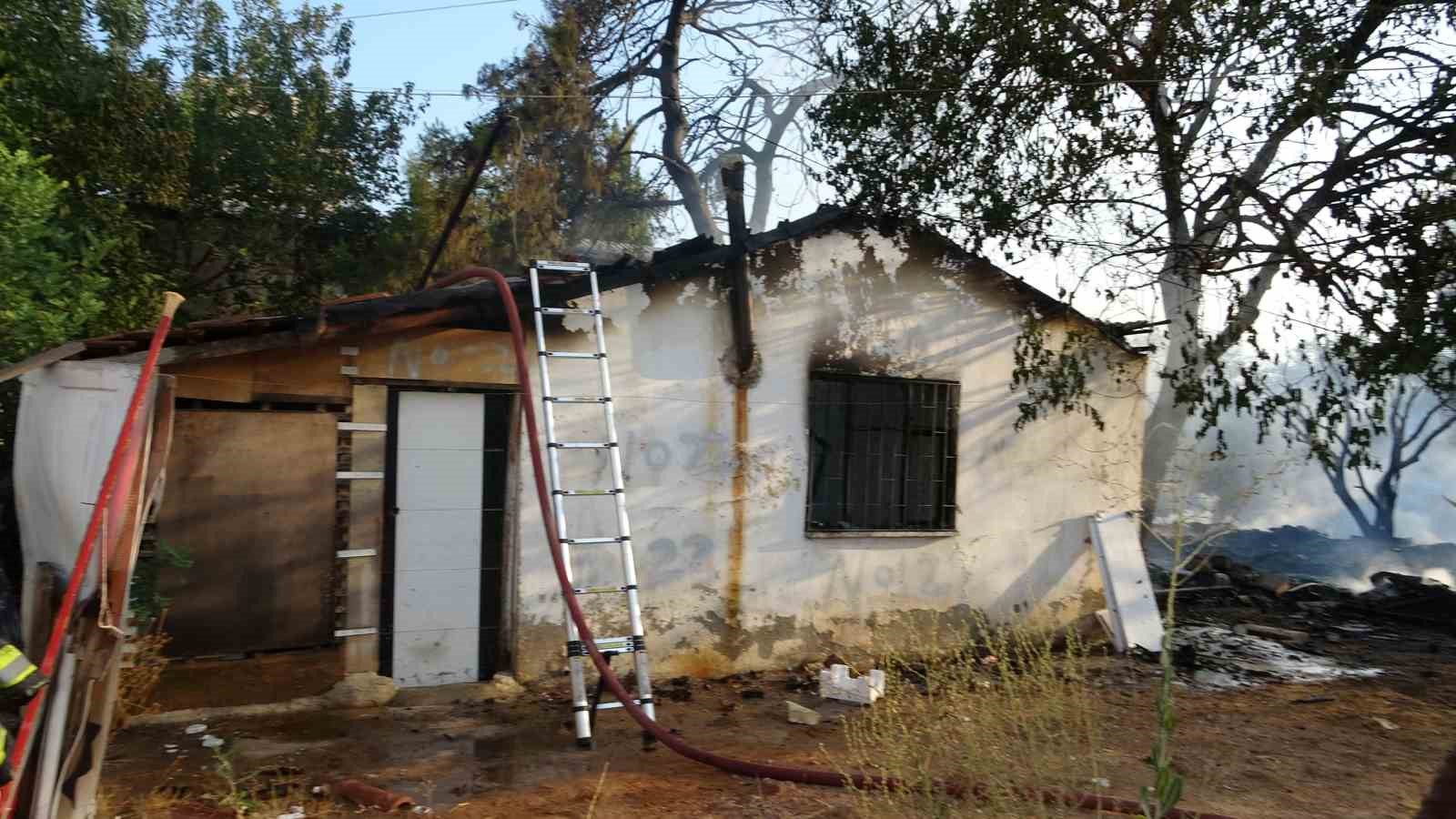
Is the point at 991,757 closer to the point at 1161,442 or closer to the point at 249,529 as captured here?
the point at 249,529

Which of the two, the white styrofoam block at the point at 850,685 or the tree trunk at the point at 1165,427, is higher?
the tree trunk at the point at 1165,427

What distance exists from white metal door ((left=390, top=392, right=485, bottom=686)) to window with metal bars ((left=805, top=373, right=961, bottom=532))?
2.72 m

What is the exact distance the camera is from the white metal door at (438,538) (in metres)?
6.90

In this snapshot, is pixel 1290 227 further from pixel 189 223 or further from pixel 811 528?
pixel 189 223

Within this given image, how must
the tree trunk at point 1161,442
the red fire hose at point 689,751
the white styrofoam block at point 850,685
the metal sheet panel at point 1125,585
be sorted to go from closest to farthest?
the red fire hose at point 689,751 → the white styrofoam block at point 850,685 → the metal sheet panel at point 1125,585 → the tree trunk at point 1161,442

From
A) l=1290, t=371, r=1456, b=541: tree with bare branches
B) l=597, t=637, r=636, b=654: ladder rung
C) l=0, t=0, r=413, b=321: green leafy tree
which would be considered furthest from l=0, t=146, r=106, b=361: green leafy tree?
l=1290, t=371, r=1456, b=541: tree with bare branches

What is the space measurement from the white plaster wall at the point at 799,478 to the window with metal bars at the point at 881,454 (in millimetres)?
145

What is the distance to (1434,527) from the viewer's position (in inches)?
792

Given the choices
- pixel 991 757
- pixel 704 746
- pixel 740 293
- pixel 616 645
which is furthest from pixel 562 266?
→ pixel 991 757

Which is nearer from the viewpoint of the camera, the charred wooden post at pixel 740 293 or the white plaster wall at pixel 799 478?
the white plaster wall at pixel 799 478

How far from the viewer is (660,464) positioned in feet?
25.2

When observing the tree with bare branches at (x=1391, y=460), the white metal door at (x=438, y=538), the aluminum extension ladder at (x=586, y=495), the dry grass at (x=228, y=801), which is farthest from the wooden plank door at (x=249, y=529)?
the tree with bare branches at (x=1391, y=460)

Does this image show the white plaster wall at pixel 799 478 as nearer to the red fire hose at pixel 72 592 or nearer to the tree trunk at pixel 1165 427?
the tree trunk at pixel 1165 427

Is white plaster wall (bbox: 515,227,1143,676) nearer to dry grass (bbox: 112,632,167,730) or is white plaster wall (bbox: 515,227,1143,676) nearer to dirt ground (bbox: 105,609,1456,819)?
dirt ground (bbox: 105,609,1456,819)
